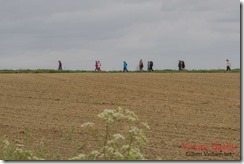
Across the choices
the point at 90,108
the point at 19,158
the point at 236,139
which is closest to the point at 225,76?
the point at 90,108

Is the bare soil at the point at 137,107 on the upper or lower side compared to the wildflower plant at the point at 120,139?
lower

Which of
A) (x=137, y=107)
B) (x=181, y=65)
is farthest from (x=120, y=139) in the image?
(x=181, y=65)

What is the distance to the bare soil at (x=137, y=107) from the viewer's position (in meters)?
15.9

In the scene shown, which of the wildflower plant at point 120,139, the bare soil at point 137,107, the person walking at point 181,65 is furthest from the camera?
the person walking at point 181,65

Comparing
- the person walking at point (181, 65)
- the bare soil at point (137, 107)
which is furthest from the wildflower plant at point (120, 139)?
the person walking at point (181, 65)

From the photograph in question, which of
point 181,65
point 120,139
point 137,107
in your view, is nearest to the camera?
point 120,139

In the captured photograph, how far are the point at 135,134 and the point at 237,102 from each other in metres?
17.4

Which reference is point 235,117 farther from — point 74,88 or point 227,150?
point 74,88

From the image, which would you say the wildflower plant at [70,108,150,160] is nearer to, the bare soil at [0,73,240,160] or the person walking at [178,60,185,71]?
the bare soil at [0,73,240,160]

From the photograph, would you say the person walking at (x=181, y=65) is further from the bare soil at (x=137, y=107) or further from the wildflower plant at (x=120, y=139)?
the wildflower plant at (x=120, y=139)

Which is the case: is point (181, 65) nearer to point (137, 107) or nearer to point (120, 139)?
point (137, 107)

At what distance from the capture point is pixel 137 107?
23547 millimetres

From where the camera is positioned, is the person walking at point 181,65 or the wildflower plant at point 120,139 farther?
the person walking at point 181,65

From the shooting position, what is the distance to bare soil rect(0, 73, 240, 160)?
1594 centimetres
